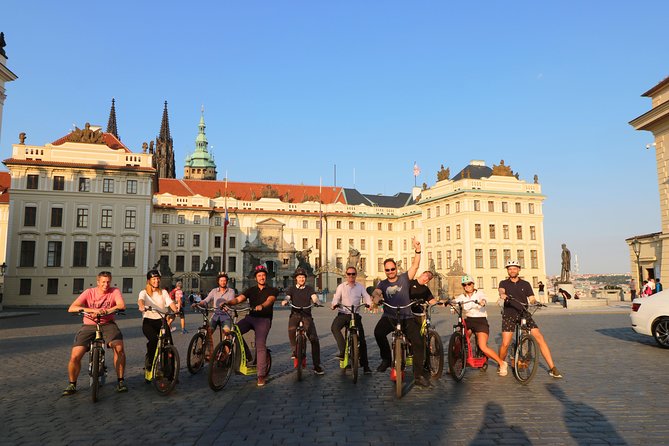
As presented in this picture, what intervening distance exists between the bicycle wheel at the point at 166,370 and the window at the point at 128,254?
41018mm

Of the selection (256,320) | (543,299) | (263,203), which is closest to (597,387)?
(256,320)

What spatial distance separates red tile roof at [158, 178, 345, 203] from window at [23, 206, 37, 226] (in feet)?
96.0

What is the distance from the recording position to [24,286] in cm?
4231

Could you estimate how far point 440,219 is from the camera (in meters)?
62.9

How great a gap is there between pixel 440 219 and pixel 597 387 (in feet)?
184

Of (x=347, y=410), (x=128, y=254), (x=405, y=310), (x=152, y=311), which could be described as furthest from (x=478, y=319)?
(x=128, y=254)

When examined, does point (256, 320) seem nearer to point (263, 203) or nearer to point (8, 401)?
point (8, 401)

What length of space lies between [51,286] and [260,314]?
42.3 meters

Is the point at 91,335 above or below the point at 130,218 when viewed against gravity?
below

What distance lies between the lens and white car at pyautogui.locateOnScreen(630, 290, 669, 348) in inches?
476

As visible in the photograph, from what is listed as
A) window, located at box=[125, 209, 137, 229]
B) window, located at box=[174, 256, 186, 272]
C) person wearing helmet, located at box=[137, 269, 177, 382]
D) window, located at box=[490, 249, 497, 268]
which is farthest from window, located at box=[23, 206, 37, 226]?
window, located at box=[490, 249, 497, 268]

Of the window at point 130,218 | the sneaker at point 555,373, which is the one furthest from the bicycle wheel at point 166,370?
the window at point 130,218

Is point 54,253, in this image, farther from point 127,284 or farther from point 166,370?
point 166,370

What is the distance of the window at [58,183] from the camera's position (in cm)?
4403
